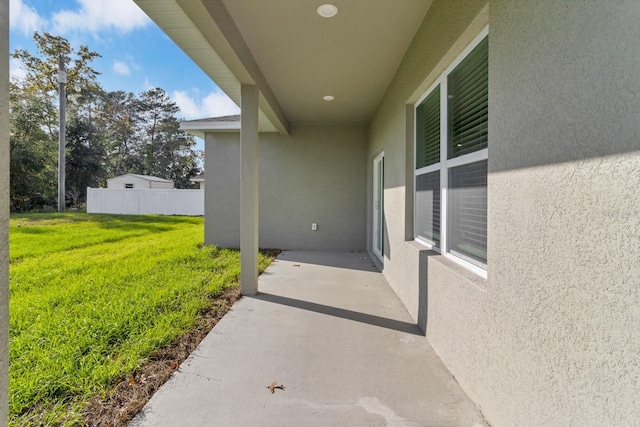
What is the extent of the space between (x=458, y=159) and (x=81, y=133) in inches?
1097

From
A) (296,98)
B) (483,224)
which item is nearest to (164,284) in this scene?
(296,98)

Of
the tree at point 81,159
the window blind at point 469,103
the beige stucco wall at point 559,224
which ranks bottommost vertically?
the beige stucco wall at point 559,224

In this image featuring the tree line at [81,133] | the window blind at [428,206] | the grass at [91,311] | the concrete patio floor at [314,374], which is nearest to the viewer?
the concrete patio floor at [314,374]

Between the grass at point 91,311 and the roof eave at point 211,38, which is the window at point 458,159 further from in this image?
the grass at point 91,311

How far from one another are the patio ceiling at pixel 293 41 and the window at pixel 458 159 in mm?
827

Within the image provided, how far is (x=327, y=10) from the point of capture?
3.06 metres

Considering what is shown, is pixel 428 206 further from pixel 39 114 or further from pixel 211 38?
pixel 39 114

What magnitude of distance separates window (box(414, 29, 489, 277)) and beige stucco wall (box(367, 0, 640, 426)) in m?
0.28

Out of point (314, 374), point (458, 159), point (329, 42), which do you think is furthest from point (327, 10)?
point (314, 374)

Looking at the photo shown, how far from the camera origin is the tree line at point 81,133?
18.6 m

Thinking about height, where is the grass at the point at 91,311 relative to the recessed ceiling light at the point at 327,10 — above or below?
below

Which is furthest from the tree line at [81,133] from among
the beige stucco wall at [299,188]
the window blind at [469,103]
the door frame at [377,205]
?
the window blind at [469,103]

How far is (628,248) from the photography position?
39.5 inches

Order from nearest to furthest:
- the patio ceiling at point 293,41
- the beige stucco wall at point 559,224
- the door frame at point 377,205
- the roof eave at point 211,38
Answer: the beige stucco wall at point 559,224 → the roof eave at point 211,38 → the patio ceiling at point 293,41 → the door frame at point 377,205
